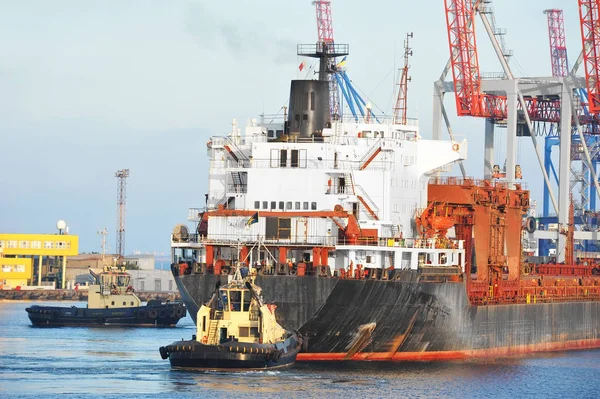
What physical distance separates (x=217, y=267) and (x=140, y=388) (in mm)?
8302

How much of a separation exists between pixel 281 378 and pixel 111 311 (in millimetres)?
38390

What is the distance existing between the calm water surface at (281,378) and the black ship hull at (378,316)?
0.94m

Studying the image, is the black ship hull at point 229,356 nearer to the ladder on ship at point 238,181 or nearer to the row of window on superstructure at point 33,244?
the ladder on ship at point 238,181

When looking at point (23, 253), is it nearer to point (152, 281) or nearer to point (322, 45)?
point (152, 281)

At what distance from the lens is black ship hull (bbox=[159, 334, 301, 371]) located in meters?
51.8

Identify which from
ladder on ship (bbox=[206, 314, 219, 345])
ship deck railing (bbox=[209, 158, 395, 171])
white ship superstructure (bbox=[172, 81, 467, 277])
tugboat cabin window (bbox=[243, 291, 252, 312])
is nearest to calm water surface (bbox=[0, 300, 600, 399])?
ladder on ship (bbox=[206, 314, 219, 345])

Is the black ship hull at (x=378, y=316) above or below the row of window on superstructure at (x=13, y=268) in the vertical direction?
below

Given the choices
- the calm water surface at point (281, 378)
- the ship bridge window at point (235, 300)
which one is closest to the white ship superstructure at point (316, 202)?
the ship bridge window at point (235, 300)

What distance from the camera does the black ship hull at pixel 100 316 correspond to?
287 ft

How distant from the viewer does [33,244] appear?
465 ft

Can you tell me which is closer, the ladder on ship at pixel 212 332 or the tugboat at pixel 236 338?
the tugboat at pixel 236 338

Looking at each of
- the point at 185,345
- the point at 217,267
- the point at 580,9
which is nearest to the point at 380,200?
the point at 217,267

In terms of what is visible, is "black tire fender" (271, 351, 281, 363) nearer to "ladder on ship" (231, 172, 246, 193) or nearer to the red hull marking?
the red hull marking

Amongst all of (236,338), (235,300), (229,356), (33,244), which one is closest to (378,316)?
(235,300)
